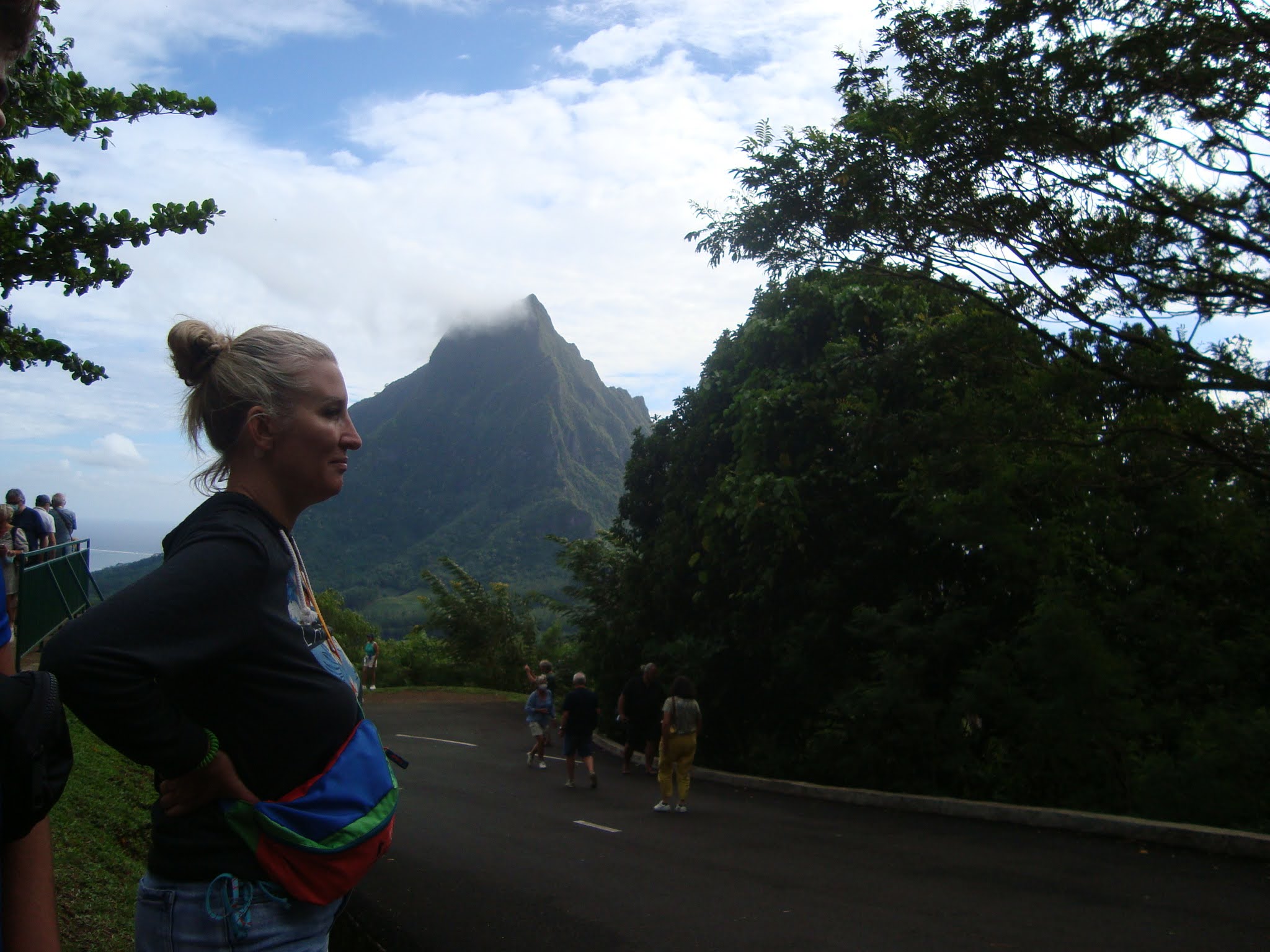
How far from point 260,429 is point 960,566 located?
1559 centimetres

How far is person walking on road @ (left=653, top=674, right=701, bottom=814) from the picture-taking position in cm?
1337

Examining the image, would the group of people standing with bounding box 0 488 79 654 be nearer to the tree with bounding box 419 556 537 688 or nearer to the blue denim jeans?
the blue denim jeans

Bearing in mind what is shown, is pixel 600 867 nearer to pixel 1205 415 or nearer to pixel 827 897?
pixel 827 897

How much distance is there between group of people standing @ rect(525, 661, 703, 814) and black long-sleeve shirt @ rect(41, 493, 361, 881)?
1181 cm

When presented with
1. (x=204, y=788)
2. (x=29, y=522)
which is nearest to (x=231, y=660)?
(x=204, y=788)

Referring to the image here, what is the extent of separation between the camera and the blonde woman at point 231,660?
64.3 inches

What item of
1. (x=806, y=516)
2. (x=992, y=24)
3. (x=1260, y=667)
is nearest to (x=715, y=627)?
(x=806, y=516)

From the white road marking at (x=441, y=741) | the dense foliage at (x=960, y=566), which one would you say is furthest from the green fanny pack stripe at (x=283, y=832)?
the white road marking at (x=441, y=741)

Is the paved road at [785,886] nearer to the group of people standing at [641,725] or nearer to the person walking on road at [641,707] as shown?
the group of people standing at [641,725]

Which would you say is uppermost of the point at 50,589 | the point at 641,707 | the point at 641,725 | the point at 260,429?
the point at 260,429

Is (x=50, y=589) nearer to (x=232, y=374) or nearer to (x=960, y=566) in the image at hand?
(x=960, y=566)

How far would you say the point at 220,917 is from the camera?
5.90ft

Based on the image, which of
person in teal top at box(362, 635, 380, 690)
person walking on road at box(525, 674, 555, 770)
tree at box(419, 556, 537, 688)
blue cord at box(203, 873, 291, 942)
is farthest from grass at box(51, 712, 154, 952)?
tree at box(419, 556, 537, 688)

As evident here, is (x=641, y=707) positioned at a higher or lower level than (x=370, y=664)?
higher
